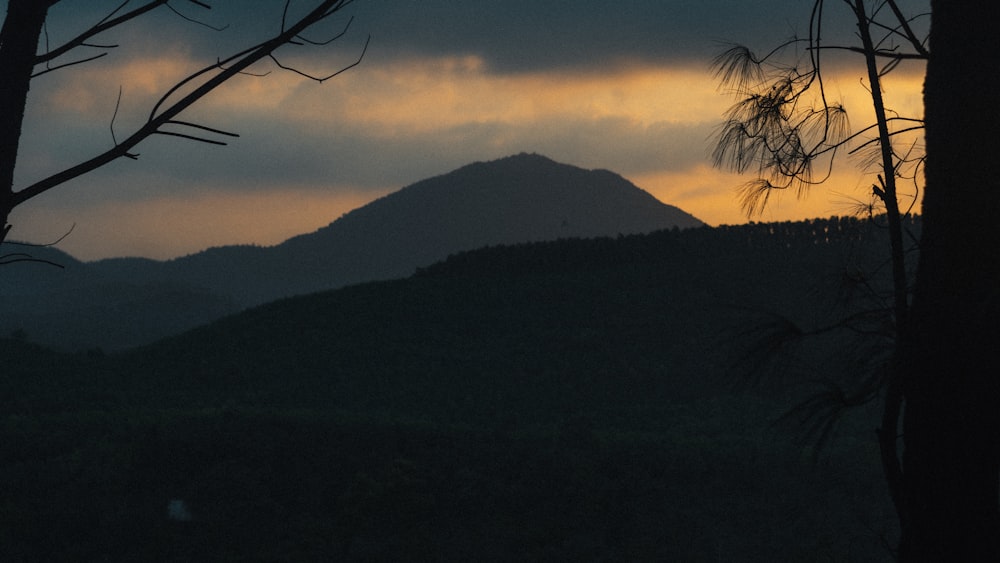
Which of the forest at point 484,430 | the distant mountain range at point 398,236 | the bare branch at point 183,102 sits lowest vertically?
the forest at point 484,430

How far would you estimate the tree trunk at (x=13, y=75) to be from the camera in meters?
3.68

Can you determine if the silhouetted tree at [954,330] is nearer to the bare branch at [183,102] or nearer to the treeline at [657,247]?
the bare branch at [183,102]

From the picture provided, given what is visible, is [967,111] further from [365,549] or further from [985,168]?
[365,549]

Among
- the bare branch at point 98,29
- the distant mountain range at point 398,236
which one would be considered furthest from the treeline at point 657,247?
the distant mountain range at point 398,236

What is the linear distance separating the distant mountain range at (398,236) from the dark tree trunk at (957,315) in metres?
53.1

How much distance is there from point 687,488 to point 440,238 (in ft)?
179

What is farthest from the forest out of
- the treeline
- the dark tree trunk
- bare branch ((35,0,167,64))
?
bare branch ((35,0,167,64))

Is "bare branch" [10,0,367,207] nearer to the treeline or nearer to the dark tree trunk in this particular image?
the dark tree trunk

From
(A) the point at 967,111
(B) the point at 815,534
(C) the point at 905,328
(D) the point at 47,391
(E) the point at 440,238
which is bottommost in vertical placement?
(B) the point at 815,534

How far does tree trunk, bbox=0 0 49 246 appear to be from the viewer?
3.68 meters

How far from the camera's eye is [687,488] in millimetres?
12289

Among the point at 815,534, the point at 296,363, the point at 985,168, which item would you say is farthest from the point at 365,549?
the point at 296,363

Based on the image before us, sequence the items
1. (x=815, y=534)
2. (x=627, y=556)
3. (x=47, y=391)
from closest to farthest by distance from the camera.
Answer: (x=627, y=556) → (x=815, y=534) → (x=47, y=391)

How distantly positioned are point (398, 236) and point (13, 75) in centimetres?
6514
